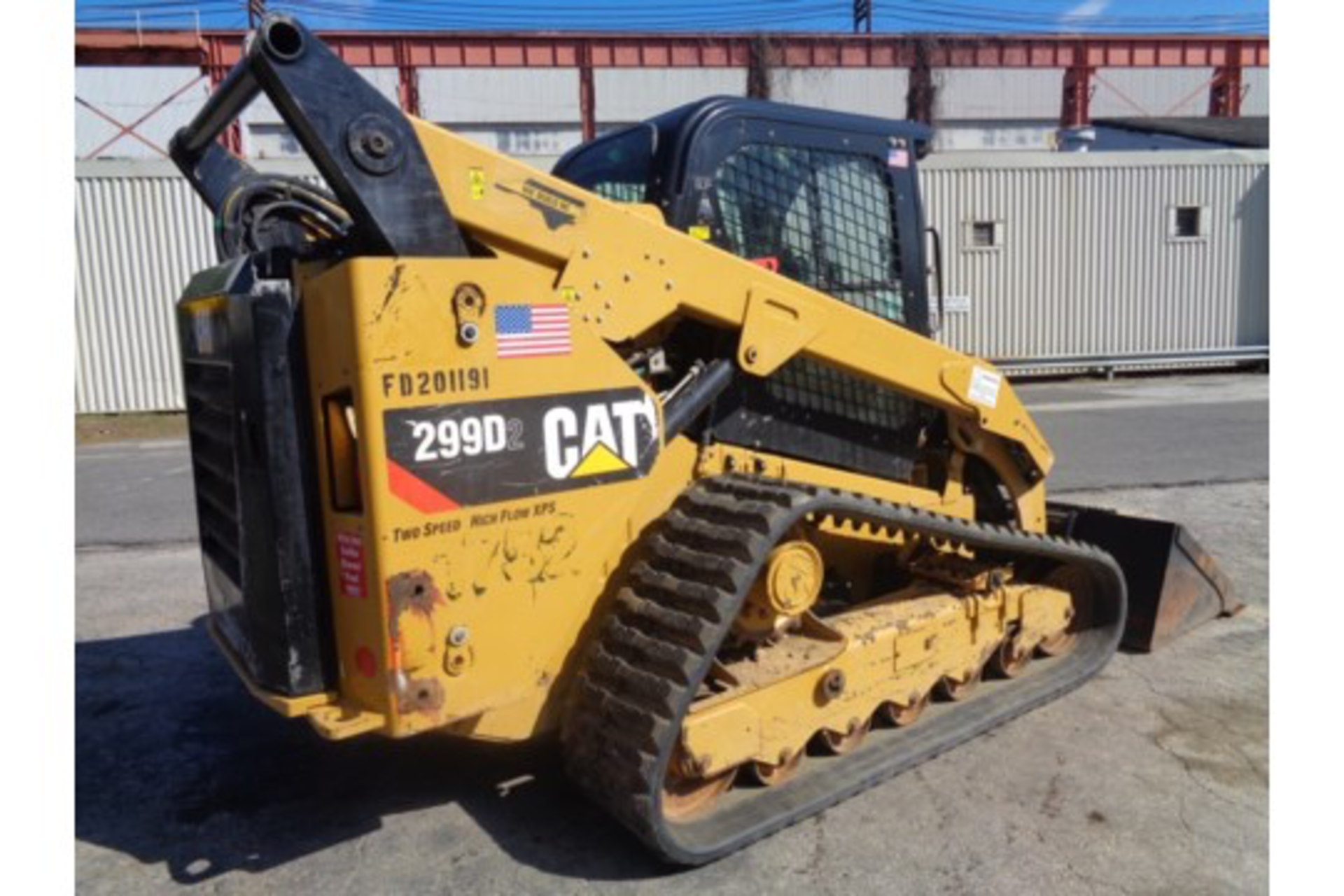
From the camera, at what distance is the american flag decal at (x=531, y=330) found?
2.99m

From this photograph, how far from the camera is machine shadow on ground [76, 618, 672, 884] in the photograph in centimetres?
338

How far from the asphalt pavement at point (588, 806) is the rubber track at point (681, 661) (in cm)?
10

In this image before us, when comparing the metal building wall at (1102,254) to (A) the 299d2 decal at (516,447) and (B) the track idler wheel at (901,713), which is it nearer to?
(B) the track idler wheel at (901,713)

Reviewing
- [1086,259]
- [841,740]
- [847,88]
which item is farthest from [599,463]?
[847,88]

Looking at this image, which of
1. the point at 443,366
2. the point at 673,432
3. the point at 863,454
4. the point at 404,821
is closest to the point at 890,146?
the point at 863,454

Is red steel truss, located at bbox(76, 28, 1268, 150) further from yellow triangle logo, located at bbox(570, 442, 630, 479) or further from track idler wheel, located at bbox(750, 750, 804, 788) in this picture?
track idler wheel, located at bbox(750, 750, 804, 788)

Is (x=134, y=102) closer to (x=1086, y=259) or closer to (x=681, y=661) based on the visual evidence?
(x=1086, y=259)

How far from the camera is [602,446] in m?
3.23

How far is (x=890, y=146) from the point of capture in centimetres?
433

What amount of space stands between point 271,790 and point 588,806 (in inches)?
47.0

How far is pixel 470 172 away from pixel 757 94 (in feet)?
76.9

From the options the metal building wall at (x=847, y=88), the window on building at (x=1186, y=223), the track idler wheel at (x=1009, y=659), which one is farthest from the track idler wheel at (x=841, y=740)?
the metal building wall at (x=847, y=88)

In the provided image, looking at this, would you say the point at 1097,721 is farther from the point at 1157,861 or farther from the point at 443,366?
the point at 443,366

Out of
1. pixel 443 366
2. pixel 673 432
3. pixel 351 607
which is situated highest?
pixel 443 366
